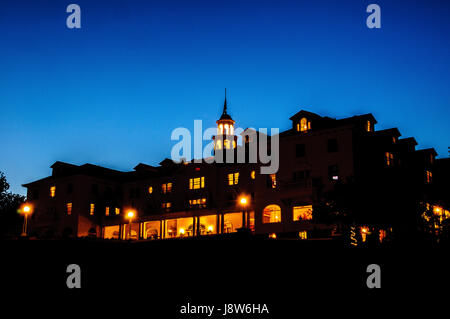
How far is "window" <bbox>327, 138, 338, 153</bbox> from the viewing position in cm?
5528

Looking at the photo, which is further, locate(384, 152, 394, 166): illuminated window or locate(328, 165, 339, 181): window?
locate(384, 152, 394, 166): illuminated window

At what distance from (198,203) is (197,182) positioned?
104 inches

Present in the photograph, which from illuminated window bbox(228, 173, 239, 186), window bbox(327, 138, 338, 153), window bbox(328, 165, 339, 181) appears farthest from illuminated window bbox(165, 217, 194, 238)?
window bbox(327, 138, 338, 153)

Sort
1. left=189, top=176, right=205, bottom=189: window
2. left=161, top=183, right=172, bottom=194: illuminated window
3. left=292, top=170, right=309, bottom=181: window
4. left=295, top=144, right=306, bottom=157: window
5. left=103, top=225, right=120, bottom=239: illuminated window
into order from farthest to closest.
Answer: left=103, top=225, right=120, bottom=239: illuminated window → left=161, top=183, right=172, bottom=194: illuminated window → left=189, top=176, right=205, bottom=189: window → left=295, top=144, right=306, bottom=157: window → left=292, top=170, right=309, bottom=181: window

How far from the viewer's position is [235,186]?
218ft

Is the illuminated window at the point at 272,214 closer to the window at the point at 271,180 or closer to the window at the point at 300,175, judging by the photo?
the window at the point at 271,180

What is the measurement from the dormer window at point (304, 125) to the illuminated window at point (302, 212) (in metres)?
7.93

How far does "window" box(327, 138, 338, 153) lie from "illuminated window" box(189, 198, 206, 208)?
64.4 ft

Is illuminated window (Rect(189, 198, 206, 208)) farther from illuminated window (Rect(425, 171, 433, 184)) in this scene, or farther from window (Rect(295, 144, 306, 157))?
illuminated window (Rect(425, 171, 433, 184))

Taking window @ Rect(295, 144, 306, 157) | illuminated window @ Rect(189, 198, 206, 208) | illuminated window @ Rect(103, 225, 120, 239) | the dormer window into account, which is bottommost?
illuminated window @ Rect(103, 225, 120, 239)

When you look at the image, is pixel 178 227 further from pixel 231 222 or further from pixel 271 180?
pixel 271 180

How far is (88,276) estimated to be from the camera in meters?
33.7

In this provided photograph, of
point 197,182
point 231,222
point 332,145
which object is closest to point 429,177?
point 332,145
